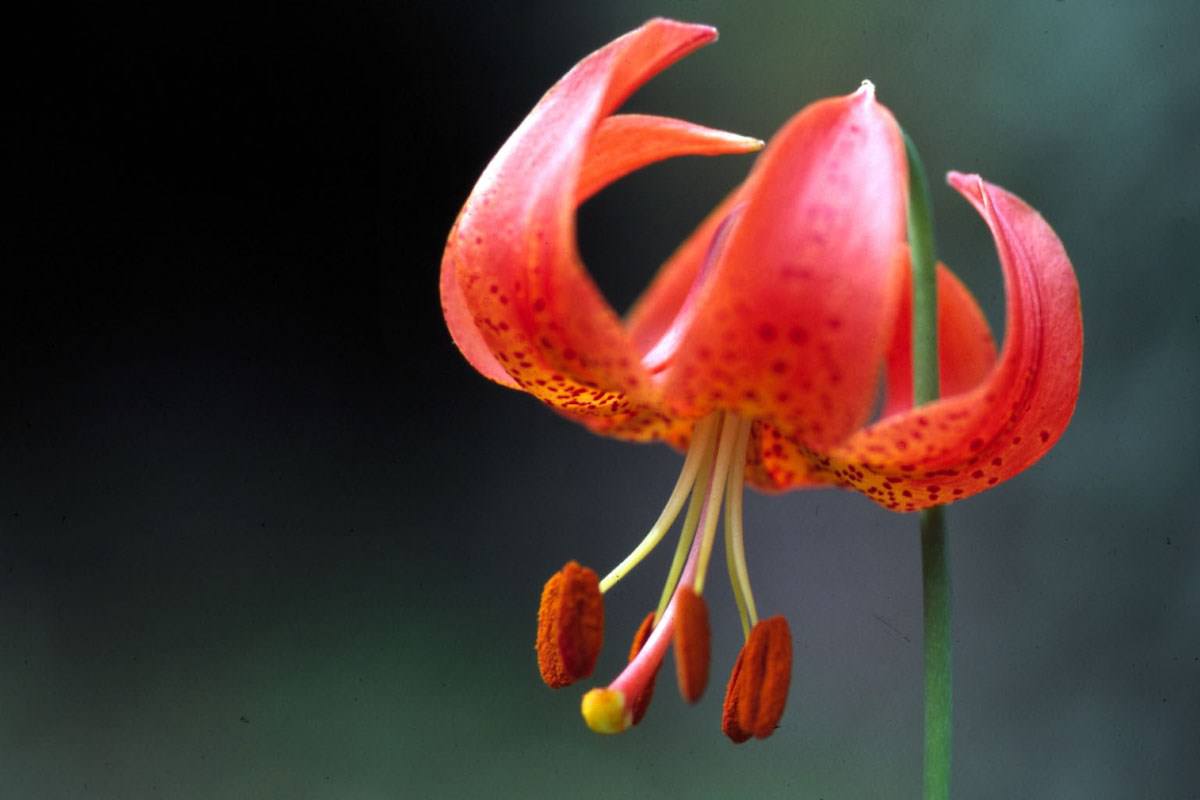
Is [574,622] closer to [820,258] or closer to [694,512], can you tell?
[694,512]

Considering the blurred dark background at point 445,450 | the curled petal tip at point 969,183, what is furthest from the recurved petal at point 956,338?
the blurred dark background at point 445,450

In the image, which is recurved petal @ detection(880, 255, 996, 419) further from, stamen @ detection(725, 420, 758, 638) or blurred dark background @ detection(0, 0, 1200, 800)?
blurred dark background @ detection(0, 0, 1200, 800)

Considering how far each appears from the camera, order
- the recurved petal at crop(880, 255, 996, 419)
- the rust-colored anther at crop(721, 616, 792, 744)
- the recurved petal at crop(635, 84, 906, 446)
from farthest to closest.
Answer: the recurved petal at crop(880, 255, 996, 419) → the rust-colored anther at crop(721, 616, 792, 744) → the recurved petal at crop(635, 84, 906, 446)

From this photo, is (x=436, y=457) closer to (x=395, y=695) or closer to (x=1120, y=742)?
(x=395, y=695)

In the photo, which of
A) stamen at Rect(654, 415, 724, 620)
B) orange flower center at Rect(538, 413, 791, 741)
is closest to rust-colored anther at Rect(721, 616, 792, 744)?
orange flower center at Rect(538, 413, 791, 741)

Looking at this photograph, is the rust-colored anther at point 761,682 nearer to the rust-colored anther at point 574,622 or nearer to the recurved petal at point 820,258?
the rust-colored anther at point 574,622

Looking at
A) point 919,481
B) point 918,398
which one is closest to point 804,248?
point 918,398
